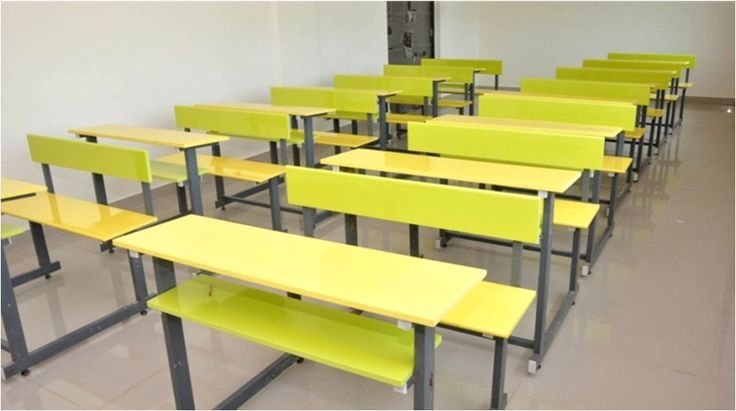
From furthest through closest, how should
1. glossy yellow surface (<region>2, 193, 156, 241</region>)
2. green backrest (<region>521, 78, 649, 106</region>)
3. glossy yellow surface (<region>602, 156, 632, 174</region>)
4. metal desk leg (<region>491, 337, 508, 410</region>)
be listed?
green backrest (<region>521, 78, 649, 106</region>) → glossy yellow surface (<region>602, 156, 632, 174</region>) → glossy yellow surface (<region>2, 193, 156, 241</region>) → metal desk leg (<region>491, 337, 508, 410</region>)

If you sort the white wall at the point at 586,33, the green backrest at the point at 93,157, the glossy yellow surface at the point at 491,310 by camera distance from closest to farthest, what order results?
the glossy yellow surface at the point at 491,310 → the green backrest at the point at 93,157 → the white wall at the point at 586,33

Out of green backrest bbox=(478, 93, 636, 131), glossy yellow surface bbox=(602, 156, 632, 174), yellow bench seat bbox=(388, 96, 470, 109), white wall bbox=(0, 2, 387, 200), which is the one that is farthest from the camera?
yellow bench seat bbox=(388, 96, 470, 109)

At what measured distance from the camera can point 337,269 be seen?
5.66 ft

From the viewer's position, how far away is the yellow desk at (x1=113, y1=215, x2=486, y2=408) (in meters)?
1.54

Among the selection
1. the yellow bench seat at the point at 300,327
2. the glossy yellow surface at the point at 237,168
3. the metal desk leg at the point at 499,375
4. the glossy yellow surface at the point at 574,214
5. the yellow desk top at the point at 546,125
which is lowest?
the metal desk leg at the point at 499,375

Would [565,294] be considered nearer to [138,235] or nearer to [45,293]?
[138,235]

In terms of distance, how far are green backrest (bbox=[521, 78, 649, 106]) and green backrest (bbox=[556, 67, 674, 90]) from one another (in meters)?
0.86

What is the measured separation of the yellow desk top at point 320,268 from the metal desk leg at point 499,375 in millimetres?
478

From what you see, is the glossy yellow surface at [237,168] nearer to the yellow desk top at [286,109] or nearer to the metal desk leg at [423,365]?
the yellow desk top at [286,109]

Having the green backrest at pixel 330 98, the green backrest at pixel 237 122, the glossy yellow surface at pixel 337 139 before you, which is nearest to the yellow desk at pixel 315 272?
the green backrest at pixel 237 122

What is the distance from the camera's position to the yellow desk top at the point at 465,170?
2.48 meters

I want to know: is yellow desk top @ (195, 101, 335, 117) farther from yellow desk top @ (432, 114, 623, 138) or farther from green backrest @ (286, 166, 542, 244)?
green backrest @ (286, 166, 542, 244)

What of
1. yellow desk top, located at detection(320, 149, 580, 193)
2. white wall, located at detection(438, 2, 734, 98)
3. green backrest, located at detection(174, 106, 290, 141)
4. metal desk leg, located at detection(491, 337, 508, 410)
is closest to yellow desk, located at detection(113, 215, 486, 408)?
metal desk leg, located at detection(491, 337, 508, 410)

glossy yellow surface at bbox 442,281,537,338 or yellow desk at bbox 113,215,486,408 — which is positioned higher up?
yellow desk at bbox 113,215,486,408
